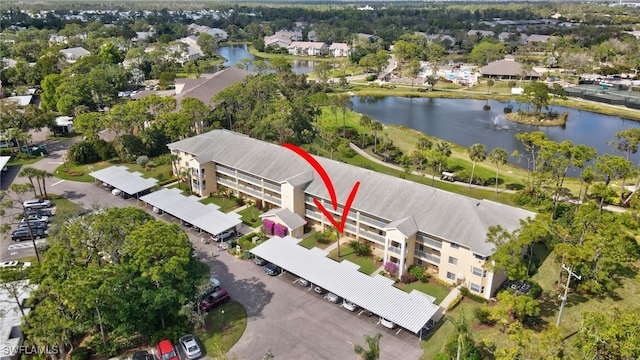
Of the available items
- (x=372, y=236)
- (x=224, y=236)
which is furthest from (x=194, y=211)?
(x=372, y=236)

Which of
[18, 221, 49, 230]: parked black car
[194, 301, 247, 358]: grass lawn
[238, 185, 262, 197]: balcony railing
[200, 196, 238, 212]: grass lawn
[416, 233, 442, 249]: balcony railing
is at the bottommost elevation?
[194, 301, 247, 358]: grass lawn

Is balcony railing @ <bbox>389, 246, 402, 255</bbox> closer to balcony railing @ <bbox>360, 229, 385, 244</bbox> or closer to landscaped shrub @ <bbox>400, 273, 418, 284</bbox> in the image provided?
landscaped shrub @ <bbox>400, 273, 418, 284</bbox>

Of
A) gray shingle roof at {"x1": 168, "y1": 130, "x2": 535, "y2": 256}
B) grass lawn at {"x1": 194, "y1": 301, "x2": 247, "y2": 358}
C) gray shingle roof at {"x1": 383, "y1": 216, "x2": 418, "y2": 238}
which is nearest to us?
grass lawn at {"x1": 194, "y1": 301, "x2": 247, "y2": 358}

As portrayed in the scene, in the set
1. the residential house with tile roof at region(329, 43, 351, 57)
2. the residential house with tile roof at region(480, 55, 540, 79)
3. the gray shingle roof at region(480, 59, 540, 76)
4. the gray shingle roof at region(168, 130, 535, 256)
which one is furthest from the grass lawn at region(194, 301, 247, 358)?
the residential house with tile roof at region(329, 43, 351, 57)

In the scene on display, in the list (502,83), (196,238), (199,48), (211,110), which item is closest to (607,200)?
(196,238)

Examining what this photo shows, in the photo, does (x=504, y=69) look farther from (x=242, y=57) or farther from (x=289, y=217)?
(x=289, y=217)

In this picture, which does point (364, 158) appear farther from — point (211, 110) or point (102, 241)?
point (102, 241)

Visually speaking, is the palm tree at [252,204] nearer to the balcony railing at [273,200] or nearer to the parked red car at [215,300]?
the balcony railing at [273,200]
